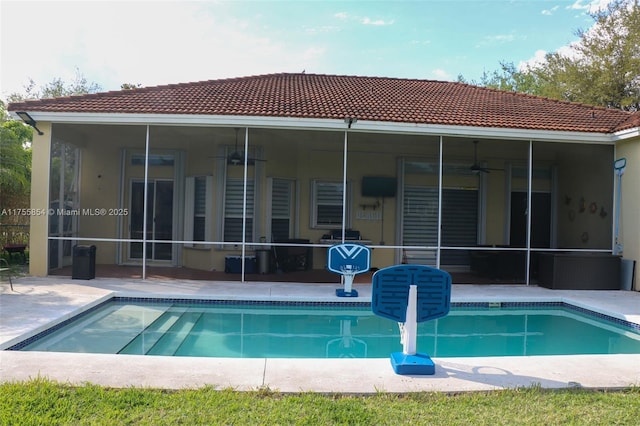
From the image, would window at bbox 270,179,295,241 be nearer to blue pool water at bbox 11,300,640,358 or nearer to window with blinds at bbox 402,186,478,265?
window with blinds at bbox 402,186,478,265

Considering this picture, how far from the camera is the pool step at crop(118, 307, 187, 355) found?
5371 millimetres

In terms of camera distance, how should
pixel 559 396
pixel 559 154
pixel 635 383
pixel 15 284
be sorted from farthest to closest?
pixel 559 154 < pixel 15 284 < pixel 635 383 < pixel 559 396

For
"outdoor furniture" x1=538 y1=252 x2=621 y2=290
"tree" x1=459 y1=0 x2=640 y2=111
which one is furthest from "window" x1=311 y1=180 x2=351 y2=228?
"tree" x1=459 y1=0 x2=640 y2=111

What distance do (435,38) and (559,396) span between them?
16946 mm

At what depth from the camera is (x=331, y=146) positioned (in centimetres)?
1165

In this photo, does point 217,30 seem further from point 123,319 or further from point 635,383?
point 635,383

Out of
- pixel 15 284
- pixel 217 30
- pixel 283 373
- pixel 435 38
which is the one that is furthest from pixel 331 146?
pixel 435 38

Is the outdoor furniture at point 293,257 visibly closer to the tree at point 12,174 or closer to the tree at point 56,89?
the tree at point 12,174

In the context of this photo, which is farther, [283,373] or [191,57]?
[191,57]

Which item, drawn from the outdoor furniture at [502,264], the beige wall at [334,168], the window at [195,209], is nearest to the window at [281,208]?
the beige wall at [334,168]

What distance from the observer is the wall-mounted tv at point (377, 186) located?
38.8ft

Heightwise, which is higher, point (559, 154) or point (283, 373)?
point (559, 154)

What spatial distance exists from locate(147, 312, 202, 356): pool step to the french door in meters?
4.60

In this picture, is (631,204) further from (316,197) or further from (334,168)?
(316,197)
